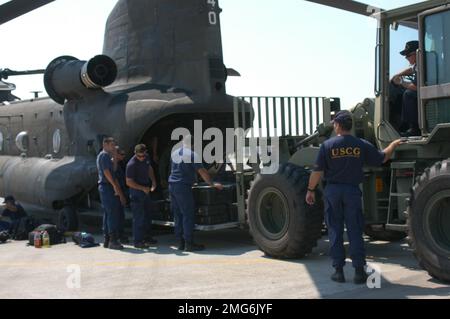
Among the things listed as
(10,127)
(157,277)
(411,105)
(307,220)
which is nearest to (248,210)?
(307,220)

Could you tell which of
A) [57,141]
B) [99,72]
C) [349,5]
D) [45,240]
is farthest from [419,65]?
[57,141]

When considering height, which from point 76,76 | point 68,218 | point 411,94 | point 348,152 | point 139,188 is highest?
point 76,76

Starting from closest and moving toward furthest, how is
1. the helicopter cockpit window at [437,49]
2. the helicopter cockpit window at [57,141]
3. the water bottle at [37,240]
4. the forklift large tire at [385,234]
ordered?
1. the helicopter cockpit window at [437,49]
2. the forklift large tire at [385,234]
3. the water bottle at [37,240]
4. the helicopter cockpit window at [57,141]

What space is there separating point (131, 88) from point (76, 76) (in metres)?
1.06

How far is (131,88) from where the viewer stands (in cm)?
1050

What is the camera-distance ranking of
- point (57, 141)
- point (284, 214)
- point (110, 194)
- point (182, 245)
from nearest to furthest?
point (284, 214)
point (182, 245)
point (110, 194)
point (57, 141)

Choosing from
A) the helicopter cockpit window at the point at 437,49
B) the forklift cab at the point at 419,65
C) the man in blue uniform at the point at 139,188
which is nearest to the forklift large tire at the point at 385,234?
the forklift cab at the point at 419,65

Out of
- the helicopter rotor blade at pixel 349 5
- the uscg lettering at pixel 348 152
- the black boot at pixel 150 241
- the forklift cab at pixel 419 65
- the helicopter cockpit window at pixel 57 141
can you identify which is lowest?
the black boot at pixel 150 241

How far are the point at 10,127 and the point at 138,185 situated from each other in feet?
20.0

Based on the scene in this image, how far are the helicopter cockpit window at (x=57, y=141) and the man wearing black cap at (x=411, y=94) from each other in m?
7.11

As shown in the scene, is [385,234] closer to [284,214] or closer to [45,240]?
[284,214]

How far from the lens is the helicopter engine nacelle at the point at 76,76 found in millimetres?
10523

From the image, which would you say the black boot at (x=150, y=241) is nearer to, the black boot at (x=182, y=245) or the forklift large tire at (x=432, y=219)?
the black boot at (x=182, y=245)
